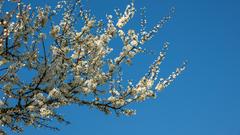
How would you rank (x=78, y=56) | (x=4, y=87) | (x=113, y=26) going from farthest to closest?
(x=113, y=26) < (x=78, y=56) < (x=4, y=87)

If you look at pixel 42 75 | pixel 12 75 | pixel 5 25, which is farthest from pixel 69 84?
pixel 5 25

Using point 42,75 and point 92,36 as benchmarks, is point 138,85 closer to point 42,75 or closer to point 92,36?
point 92,36

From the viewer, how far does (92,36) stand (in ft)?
37.8

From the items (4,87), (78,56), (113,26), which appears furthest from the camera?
(113,26)

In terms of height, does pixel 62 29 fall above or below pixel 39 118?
above

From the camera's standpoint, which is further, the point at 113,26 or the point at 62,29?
the point at 113,26

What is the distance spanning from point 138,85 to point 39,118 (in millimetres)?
2678

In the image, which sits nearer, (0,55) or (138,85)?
(0,55)

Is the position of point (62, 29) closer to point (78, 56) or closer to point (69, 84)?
point (78, 56)

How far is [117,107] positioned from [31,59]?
2.45m

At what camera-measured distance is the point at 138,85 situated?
459 inches

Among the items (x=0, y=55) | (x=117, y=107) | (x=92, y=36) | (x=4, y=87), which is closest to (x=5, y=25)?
(x=0, y=55)

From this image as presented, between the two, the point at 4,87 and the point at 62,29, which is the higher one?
the point at 62,29

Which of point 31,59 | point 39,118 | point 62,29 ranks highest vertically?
point 62,29
